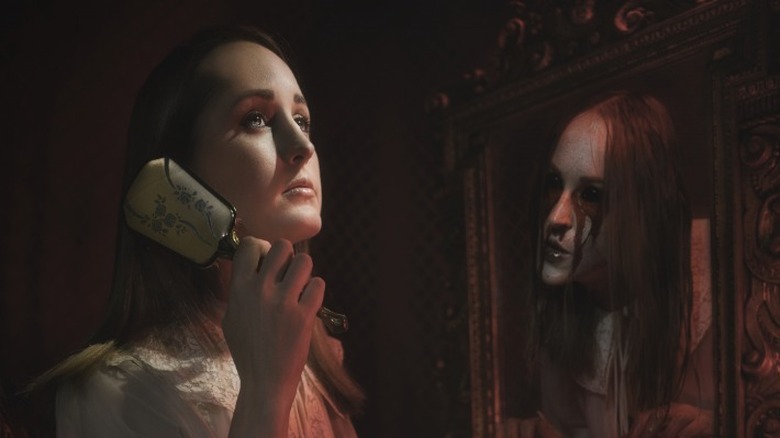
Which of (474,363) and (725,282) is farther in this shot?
(474,363)

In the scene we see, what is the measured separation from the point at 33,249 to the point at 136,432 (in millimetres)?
698

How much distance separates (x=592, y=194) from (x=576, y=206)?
0.17ft

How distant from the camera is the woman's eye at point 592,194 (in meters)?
2.39

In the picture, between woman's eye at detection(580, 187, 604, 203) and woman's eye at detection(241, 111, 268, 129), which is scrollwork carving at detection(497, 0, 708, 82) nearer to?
woman's eye at detection(580, 187, 604, 203)

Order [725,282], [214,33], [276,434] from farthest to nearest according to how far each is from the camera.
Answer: [214,33] → [725,282] → [276,434]

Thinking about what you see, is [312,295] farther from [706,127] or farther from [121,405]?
[706,127]

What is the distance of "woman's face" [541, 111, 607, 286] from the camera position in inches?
94.2

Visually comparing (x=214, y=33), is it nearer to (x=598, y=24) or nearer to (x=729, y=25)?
(x=598, y=24)

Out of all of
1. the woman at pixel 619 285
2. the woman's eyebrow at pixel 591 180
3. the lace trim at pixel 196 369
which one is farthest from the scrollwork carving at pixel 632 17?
the lace trim at pixel 196 369

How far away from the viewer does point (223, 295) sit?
7.39 feet

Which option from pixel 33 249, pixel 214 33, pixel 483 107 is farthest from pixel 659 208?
pixel 33 249

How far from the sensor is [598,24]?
2.45m

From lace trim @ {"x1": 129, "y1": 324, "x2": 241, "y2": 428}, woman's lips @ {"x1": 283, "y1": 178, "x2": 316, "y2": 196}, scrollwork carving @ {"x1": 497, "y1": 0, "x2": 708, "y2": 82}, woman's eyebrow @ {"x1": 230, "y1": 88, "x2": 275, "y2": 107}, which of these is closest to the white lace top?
lace trim @ {"x1": 129, "y1": 324, "x2": 241, "y2": 428}

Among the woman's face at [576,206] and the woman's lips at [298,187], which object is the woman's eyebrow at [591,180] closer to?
the woman's face at [576,206]
